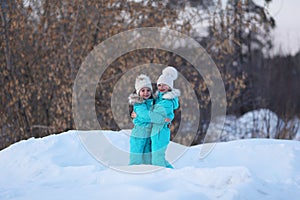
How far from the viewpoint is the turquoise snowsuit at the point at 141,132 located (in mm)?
4016

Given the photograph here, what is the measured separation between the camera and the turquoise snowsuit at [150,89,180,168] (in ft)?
13.1

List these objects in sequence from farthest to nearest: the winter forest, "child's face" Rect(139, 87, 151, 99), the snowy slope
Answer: the winter forest → "child's face" Rect(139, 87, 151, 99) → the snowy slope

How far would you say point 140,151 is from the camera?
4.13m

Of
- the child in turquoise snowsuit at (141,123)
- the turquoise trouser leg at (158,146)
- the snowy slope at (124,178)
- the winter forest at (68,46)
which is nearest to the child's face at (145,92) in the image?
the child in turquoise snowsuit at (141,123)

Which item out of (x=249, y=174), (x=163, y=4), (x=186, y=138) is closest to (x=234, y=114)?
(x=186, y=138)

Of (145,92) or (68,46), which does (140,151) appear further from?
(68,46)

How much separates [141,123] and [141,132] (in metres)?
0.09

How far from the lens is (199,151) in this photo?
202 inches

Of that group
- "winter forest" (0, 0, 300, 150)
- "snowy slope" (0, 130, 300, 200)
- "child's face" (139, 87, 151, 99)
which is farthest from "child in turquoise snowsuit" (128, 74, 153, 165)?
"winter forest" (0, 0, 300, 150)

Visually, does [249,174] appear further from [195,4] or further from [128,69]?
[195,4]

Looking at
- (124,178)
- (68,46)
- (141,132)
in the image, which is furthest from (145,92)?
(68,46)

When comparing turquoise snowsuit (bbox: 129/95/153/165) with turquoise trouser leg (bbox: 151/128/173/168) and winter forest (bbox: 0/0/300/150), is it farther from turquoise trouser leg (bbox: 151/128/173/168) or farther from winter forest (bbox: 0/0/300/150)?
winter forest (bbox: 0/0/300/150)

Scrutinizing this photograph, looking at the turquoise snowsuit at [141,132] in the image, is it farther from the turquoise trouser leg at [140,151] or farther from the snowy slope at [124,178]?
the snowy slope at [124,178]

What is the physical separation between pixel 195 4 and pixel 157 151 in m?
5.11
